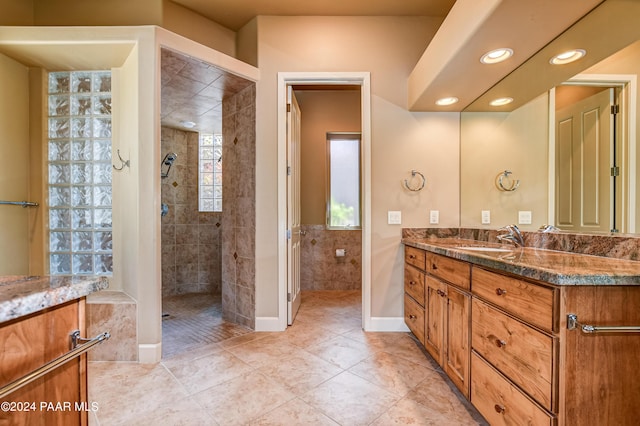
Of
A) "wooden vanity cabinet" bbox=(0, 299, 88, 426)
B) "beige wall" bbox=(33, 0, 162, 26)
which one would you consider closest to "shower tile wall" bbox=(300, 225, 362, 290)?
"beige wall" bbox=(33, 0, 162, 26)

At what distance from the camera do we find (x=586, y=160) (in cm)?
161

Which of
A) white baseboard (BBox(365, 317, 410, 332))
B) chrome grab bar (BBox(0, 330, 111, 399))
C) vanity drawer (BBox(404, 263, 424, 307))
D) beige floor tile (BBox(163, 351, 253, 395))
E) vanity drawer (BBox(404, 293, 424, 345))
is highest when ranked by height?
chrome grab bar (BBox(0, 330, 111, 399))

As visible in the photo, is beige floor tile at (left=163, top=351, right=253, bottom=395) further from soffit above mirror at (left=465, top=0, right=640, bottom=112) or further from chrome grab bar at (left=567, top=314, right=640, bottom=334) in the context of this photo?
soffit above mirror at (left=465, top=0, right=640, bottom=112)

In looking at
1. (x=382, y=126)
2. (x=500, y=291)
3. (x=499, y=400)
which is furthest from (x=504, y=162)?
(x=499, y=400)

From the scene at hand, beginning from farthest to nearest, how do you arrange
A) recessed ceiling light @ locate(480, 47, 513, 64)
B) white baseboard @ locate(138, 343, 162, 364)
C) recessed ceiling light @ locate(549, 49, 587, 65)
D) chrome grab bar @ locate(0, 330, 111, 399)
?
1. white baseboard @ locate(138, 343, 162, 364)
2. recessed ceiling light @ locate(480, 47, 513, 64)
3. recessed ceiling light @ locate(549, 49, 587, 65)
4. chrome grab bar @ locate(0, 330, 111, 399)

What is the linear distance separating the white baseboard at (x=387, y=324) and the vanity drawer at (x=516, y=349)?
1.25 meters

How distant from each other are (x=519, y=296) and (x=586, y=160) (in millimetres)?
1033

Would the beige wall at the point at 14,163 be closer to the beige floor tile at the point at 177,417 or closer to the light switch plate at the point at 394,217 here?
the beige floor tile at the point at 177,417

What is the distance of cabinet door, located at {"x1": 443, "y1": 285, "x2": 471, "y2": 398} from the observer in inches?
60.4

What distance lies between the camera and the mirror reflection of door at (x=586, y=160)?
4.84 ft

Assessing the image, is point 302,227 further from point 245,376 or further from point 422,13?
point 422,13

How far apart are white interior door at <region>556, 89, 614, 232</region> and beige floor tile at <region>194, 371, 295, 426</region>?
1925mm

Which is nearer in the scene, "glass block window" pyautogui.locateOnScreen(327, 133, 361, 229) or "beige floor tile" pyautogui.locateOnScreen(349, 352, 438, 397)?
"beige floor tile" pyautogui.locateOnScreen(349, 352, 438, 397)

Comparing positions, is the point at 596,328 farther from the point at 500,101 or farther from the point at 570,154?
the point at 500,101
